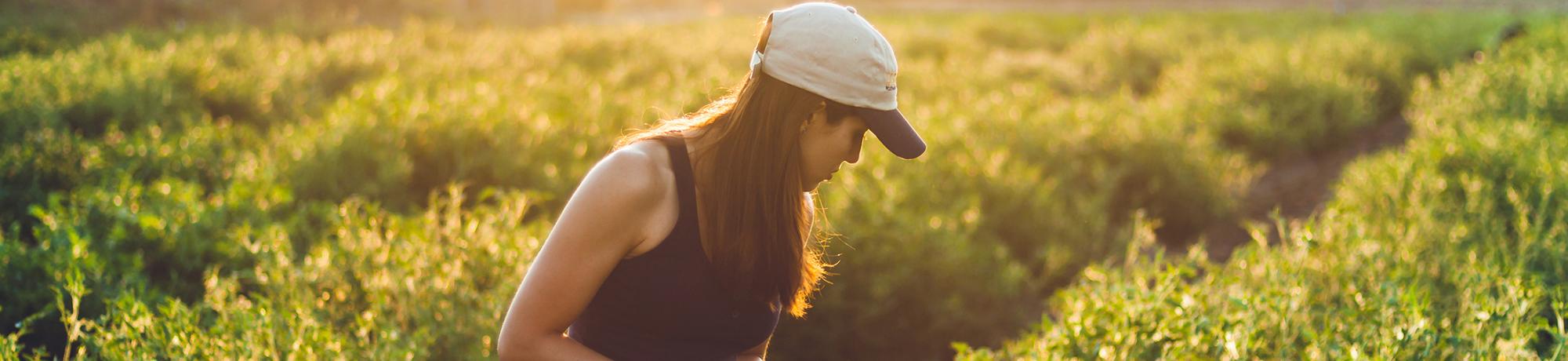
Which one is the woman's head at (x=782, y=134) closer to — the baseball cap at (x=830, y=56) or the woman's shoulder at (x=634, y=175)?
the baseball cap at (x=830, y=56)

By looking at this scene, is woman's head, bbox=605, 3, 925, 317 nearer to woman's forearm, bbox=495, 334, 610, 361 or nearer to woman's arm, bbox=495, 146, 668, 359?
woman's arm, bbox=495, 146, 668, 359

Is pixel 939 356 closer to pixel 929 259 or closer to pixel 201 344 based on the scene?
pixel 929 259

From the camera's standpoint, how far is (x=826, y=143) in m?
2.05

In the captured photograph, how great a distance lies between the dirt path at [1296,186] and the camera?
720cm

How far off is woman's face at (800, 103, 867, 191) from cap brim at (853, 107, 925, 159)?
4 centimetres

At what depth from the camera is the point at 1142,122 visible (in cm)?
797

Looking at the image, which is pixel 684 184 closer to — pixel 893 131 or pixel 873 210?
pixel 893 131

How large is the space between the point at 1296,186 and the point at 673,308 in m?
7.79

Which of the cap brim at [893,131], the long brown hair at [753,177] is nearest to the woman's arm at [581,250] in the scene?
the long brown hair at [753,177]

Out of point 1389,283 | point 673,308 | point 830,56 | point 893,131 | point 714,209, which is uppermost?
point 830,56

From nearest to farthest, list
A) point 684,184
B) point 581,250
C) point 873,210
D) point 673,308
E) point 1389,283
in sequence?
point 581,250, point 684,184, point 673,308, point 1389,283, point 873,210

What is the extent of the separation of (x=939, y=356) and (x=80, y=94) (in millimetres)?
6476

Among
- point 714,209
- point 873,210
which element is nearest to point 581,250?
point 714,209

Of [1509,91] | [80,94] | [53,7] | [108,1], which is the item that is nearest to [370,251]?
[80,94]
